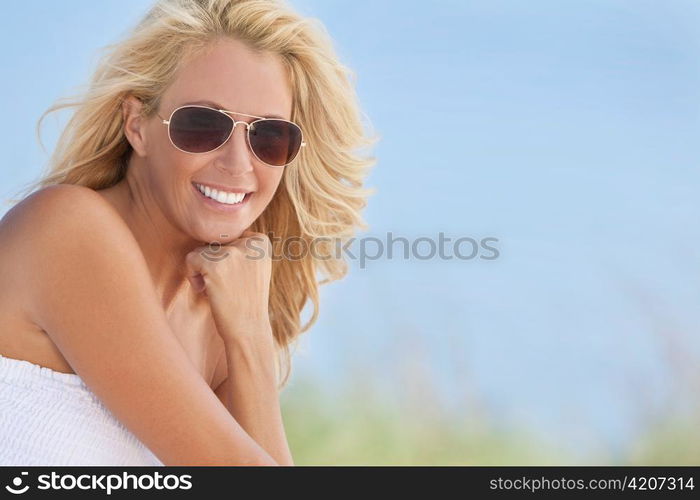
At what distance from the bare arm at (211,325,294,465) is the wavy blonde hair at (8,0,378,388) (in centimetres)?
82

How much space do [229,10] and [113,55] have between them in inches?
19.6

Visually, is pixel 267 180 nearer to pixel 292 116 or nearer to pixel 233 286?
pixel 292 116

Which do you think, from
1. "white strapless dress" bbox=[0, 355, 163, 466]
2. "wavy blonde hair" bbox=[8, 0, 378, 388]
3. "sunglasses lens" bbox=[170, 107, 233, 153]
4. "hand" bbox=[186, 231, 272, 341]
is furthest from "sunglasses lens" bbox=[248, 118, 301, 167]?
"white strapless dress" bbox=[0, 355, 163, 466]

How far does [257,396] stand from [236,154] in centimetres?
92

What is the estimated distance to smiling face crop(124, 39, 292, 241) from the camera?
323 centimetres

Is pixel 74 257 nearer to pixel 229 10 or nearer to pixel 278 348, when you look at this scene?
pixel 229 10

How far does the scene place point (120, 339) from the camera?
8.82 feet

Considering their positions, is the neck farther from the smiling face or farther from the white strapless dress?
the white strapless dress

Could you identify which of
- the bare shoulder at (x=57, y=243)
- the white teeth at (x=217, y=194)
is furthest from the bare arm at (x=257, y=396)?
the bare shoulder at (x=57, y=243)

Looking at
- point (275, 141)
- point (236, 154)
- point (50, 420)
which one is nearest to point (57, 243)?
point (50, 420)

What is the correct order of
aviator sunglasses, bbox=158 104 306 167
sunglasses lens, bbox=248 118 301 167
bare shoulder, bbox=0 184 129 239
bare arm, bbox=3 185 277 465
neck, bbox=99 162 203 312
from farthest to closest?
neck, bbox=99 162 203 312, sunglasses lens, bbox=248 118 301 167, aviator sunglasses, bbox=158 104 306 167, bare shoulder, bbox=0 184 129 239, bare arm, bbox=3 185 277 465
